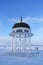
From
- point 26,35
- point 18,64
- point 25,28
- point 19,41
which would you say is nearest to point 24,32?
point 25,28

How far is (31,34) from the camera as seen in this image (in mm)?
29266

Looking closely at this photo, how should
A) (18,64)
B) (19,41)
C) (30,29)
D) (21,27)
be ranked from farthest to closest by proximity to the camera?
1. (19,41)
2. (30,29)
3. (21,27)
4. (18,64)

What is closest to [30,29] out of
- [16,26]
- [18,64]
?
[16,26]

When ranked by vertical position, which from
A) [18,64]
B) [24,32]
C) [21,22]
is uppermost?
[21,22]

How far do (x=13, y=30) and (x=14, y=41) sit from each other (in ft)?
9.29

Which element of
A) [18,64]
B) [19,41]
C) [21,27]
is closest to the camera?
[18,64]

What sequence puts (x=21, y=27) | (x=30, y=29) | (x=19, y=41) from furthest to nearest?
(x=19, y=41)
(x=30, y=29)
(x=21, y=27)

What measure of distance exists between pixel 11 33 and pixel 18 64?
46.5 feet

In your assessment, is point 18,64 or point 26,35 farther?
point 26,35

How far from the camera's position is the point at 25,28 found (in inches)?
1104

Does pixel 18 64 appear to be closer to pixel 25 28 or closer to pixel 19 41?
pixel 25 28

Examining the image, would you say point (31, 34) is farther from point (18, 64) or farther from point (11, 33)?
point (18, 64)

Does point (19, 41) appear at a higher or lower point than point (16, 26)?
lower

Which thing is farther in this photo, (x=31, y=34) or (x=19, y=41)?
(x=19, y=41)
